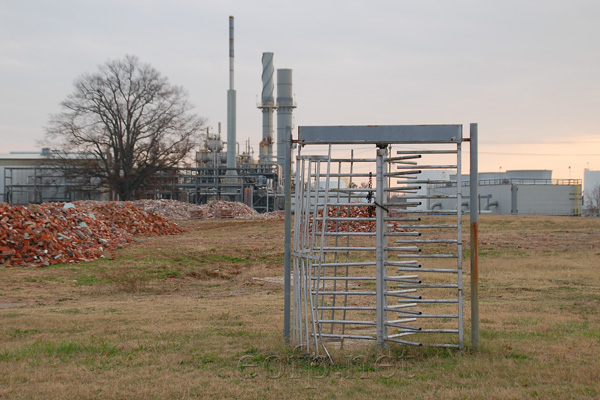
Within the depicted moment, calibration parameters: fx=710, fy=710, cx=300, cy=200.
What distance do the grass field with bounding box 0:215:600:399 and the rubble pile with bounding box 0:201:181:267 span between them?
9.41 ft

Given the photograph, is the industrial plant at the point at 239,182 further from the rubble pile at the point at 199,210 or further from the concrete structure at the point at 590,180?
the concrete structure at the point at 590,180

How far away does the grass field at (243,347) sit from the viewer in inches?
254

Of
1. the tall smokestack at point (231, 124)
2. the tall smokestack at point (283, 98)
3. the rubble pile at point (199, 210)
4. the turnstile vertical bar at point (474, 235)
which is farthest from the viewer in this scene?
→ the tall smokestack at point (283, 98)

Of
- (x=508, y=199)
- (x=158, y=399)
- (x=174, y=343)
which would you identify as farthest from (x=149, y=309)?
(x=508, y=199)

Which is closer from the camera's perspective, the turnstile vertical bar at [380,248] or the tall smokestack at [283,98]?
the turnstile vertical bar at [380,248]

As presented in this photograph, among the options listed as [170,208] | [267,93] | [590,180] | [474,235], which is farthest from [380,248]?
[590,180]

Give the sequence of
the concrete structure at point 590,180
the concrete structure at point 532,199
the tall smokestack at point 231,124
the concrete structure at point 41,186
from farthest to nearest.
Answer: the concrete structure at point 590,180
the concrete structure at point 532,199
the tall smokestack at point 231,124
the concrete structure at point 41,186

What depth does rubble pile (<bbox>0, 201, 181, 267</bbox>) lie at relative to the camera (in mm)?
21469

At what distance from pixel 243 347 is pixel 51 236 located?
52.8ft

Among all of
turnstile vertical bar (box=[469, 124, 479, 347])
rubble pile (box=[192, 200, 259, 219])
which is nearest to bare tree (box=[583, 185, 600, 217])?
rubble pile (box=[192, 200, 259, 219])

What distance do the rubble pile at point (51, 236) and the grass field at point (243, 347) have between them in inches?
113

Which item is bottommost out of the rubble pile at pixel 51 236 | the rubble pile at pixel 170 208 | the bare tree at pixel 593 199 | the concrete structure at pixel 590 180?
the rubble pile at pixel 51 236

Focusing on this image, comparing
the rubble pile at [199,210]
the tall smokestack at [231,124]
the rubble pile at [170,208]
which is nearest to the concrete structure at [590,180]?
the tall smokestack at [231,124]

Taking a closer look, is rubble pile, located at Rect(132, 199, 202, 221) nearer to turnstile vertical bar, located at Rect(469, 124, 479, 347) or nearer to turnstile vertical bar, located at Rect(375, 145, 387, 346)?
turnstile vertical bar, located at Rect(375, 145, 387, 346)
